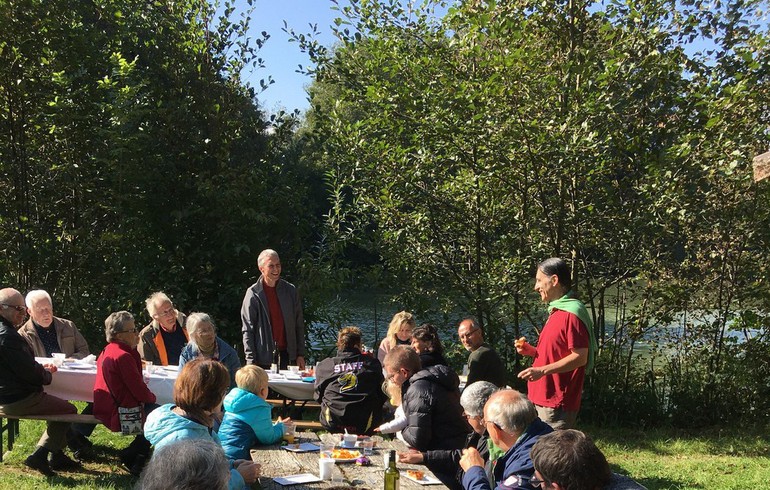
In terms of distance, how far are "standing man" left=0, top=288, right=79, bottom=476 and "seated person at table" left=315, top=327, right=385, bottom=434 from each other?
77.4 inches

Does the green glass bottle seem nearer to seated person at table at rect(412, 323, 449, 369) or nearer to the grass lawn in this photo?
seated person at table at rect(412, 323, 449, 369)

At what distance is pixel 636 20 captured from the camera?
6.95 metres

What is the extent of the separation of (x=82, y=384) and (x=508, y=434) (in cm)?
378

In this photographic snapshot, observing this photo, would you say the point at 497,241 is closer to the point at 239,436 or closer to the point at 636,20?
the point at 636,20

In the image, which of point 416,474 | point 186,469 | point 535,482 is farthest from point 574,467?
point 416,474

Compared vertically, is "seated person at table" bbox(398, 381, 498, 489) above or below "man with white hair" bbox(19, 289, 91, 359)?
below

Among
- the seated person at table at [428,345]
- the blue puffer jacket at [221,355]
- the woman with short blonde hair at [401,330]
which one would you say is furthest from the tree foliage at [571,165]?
the blue puffer jacket at [221,355]

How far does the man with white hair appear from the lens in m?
6.36

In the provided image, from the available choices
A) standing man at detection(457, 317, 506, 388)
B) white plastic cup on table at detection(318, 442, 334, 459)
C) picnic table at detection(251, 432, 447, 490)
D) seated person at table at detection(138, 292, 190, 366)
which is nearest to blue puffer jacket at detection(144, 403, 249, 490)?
picnic table at detection(251, 432, 447, 490)

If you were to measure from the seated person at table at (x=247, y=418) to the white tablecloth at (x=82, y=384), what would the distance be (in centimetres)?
163

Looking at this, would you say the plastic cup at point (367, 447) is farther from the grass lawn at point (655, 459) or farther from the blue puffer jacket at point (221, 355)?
the grass lawn at point (655, 459)

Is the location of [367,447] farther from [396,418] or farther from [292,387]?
[292,387]

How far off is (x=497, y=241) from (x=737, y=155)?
101 inches

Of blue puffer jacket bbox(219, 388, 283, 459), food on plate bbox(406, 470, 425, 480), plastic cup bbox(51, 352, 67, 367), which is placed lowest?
food on plate bbox(406, 470, 425, 480)
